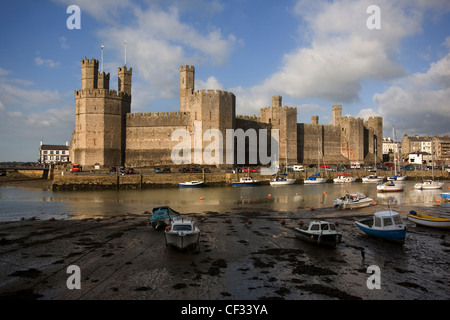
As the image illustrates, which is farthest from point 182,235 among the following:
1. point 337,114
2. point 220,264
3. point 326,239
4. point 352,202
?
point 337,114

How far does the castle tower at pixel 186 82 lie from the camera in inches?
2020

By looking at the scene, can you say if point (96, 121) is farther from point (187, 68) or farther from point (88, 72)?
point (187, 68)

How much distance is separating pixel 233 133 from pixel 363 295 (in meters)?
40.2

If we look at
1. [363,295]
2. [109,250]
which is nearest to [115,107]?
[109,250]

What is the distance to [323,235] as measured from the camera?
42.3 ft

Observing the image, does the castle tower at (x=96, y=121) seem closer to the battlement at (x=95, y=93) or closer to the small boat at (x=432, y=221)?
the battlement at (x=95, y=93)

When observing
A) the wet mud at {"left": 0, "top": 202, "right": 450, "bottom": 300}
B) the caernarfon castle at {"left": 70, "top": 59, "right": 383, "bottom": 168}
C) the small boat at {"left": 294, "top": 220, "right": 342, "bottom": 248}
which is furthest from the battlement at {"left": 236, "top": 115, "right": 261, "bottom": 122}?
the small boat at {"left": 294, "top": 220, "right": 342, "bottom": 248}

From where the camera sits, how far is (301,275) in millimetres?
9977

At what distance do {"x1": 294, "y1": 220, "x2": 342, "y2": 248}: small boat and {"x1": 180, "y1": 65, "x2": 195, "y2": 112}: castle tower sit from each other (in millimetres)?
40376

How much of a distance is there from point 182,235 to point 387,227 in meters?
8.39

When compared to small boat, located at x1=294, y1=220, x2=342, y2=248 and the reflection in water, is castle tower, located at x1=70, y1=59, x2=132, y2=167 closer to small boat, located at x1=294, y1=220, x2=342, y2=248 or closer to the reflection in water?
the reflection in water

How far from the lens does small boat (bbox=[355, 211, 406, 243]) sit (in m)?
13.4

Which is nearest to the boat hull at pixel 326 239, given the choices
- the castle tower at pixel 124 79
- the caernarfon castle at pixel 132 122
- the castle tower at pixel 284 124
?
the caernarfon castle at pixel 132 122

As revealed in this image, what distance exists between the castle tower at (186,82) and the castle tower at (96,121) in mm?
9870
